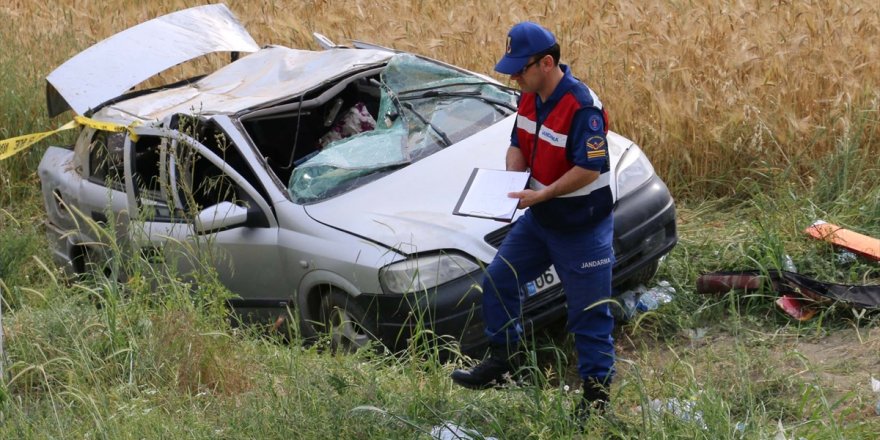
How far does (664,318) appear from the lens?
6.38 m

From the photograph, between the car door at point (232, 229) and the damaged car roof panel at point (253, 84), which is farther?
the damaged car roof panel at point (253, 84)

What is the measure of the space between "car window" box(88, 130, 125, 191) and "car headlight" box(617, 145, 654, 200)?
314 centimetres

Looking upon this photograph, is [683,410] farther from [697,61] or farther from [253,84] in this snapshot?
[697,61]

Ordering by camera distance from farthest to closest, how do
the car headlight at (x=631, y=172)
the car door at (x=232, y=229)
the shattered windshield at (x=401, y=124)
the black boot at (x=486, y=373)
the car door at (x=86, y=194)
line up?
the car door at (x=86, y=194), the shattered windshield at (x=401, y=124), the car headlight at (x=631, y=172), the car door at (x=232, y=229), the black boot at (x=486, y=373)

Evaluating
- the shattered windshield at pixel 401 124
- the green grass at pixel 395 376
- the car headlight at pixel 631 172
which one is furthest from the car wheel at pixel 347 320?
the car headlight at pixel 631 172

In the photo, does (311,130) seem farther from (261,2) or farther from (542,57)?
(261,2)

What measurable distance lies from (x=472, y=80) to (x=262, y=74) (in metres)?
1.42

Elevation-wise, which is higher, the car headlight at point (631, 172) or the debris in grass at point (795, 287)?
the car headlight at point (631, 172)

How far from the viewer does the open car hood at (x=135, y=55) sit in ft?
23.7

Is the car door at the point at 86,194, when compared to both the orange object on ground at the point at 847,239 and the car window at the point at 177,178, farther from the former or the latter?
the orange object on ground at the point at 847,239

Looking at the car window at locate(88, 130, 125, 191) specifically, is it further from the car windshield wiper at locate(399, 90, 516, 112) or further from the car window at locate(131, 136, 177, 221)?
the car windshield wiper at locate(399, 90, 516, 112)

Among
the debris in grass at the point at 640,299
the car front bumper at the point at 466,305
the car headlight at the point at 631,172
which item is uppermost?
the car headlight at the point at 631,172

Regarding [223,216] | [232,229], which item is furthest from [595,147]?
[232,229]

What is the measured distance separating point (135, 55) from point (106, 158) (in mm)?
757
